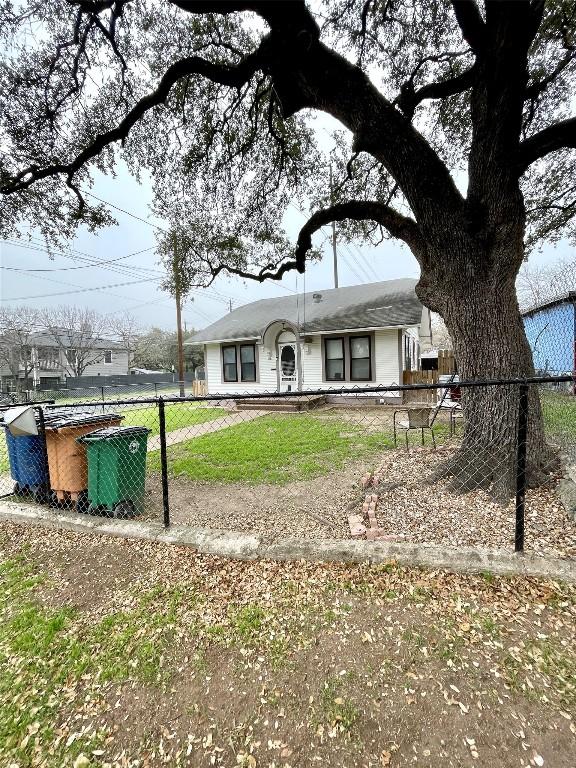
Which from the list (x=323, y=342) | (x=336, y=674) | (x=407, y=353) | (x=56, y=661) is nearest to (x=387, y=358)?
(x=407, y=353)

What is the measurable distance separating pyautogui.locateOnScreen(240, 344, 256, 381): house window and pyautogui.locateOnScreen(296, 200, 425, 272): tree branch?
8.64 meters

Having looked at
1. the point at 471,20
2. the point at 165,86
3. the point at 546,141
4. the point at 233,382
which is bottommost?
the point at 233,382

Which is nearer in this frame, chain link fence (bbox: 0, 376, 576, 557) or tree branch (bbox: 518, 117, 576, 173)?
chain link fence (bbox: 0, 376, 576, 557)

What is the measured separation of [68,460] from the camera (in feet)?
11.6

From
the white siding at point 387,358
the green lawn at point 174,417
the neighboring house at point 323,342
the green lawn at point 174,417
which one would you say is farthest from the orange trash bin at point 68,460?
the white siding at point 387,358

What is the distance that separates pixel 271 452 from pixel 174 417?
626 centimetres

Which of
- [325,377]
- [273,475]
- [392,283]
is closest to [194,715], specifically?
[273,475]

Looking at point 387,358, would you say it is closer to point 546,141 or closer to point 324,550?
point 546,141

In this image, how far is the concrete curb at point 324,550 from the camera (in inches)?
84.0

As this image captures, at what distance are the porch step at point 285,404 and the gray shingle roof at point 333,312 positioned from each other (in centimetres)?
Result: 260

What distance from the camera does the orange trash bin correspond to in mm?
3537

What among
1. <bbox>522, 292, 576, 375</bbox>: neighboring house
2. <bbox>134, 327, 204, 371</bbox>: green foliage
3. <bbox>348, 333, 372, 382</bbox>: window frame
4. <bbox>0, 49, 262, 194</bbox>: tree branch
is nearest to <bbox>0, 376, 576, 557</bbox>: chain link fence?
<bbox>0, 49, 262, 194</bbox>: tree branch

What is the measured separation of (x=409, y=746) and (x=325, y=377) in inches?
462

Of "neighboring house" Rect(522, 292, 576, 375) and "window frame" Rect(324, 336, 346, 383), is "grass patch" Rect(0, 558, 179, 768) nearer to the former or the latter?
"neighboring house" Rect(522, 292, 576, 375)
